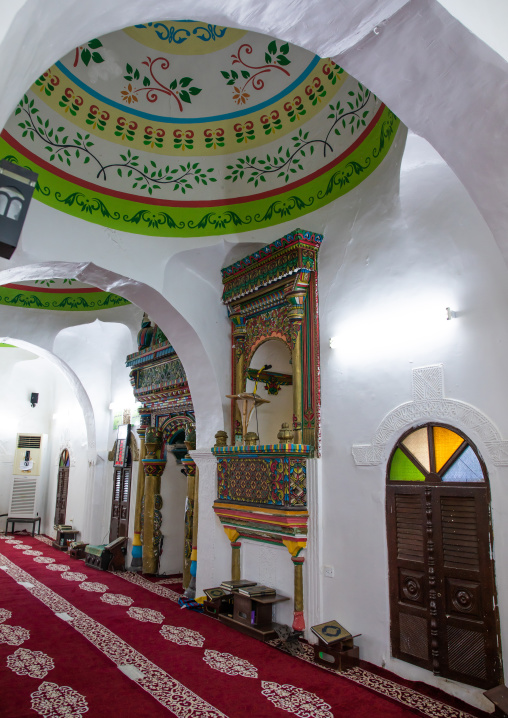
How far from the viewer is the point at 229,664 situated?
4.42 m

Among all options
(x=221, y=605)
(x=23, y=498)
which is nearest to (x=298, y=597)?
(x=221, y=605)

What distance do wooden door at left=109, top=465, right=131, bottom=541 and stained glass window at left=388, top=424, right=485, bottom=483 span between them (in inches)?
228

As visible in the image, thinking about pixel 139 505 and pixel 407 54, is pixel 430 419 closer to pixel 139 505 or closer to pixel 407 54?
pixel 407 54

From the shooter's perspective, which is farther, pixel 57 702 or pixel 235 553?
pixel 235 553

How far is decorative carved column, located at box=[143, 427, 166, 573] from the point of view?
26.4ft

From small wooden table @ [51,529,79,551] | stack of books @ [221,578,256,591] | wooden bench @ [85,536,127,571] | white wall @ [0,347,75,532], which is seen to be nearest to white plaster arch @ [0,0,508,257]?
stack of books @ [221,578,256,591]

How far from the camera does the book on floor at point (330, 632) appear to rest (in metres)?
4.31

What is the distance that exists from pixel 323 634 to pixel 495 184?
3678 mm

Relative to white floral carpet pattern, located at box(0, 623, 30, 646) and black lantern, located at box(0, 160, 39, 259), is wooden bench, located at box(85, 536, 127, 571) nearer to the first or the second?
white floral carpet pattern, located at box(0, 623, 30, 646)

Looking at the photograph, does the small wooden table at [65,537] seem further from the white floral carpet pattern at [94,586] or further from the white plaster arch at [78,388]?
the white floral carpet pattern at [94,586]

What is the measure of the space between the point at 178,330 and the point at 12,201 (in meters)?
4.35

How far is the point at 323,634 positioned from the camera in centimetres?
440

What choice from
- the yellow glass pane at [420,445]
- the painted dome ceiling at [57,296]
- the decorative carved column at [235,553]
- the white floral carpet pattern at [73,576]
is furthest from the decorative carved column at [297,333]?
the white floral carpet pattern at [73,576]

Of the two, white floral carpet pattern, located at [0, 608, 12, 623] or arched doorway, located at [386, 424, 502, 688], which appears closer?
arched doorway, located at [386, 424, 502, 688]
